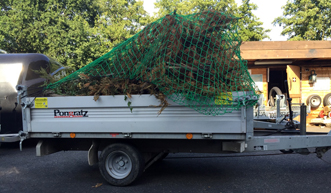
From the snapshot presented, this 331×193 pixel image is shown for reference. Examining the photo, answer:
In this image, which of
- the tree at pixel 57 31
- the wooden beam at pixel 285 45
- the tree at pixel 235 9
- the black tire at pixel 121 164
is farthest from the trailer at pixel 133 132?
the tree at pixel 235 9

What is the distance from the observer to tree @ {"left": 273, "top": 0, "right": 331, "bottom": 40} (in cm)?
1953

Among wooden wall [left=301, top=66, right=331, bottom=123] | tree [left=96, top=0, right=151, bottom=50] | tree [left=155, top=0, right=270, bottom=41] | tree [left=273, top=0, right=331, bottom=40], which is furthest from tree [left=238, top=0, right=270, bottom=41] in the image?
wooden wall [left=301, top=66, right=331, bottom=123]

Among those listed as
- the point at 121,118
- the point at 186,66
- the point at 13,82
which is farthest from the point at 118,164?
the point at 13,82

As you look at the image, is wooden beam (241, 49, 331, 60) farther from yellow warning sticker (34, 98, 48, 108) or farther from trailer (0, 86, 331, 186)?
yellow warning sticker (34, 98, 48, 108)

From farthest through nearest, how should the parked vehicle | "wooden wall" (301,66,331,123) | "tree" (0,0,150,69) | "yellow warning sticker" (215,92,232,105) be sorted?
"tree" (0,0,150,69) < "wooden wall" (301,66,331,123) < the parked vehicle < "yellow warning sticker" (215,92,232,105)

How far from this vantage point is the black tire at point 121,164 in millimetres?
4512

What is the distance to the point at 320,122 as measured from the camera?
1142 centimetres

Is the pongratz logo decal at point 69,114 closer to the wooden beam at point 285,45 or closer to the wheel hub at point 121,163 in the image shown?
the wheel hub at point 121,163

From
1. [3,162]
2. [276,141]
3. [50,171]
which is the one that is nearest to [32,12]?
[3,162]

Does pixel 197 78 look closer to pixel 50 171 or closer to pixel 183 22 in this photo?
pixel 183 22

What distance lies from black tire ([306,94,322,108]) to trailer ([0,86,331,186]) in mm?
8444

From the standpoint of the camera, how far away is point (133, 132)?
14.1 feet

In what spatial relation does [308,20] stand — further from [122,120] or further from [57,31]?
[122,120]

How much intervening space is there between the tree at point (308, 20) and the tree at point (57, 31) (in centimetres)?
1220
